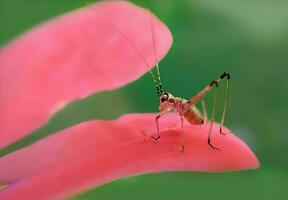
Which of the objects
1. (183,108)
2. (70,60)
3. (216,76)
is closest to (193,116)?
(183,108)

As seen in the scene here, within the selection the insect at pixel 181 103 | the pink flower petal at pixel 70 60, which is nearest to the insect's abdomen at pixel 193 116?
the insect at pixel 181 103

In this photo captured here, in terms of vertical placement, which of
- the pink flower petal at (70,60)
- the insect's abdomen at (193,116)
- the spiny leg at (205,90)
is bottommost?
the insect's abdomen at (193,116)

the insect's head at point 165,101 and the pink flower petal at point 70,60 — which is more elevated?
the pink flower petal at point 70,60

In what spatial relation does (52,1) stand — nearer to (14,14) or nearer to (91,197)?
(14,14)

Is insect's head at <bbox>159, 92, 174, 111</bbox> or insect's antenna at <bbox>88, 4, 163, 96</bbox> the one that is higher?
insect's antenna at <bbox>88, 4, 163, 96</bbox>

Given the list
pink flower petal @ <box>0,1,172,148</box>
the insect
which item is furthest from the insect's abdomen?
pink flower petal @ <box>0,1,172,148</box>

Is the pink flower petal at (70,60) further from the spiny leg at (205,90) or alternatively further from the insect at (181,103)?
the spiny leg at (205,90)

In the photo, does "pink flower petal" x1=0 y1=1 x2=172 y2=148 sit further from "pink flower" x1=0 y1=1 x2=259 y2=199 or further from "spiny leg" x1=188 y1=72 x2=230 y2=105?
"spiny leg" x1=188 y1=72 x2=230 y2=105
